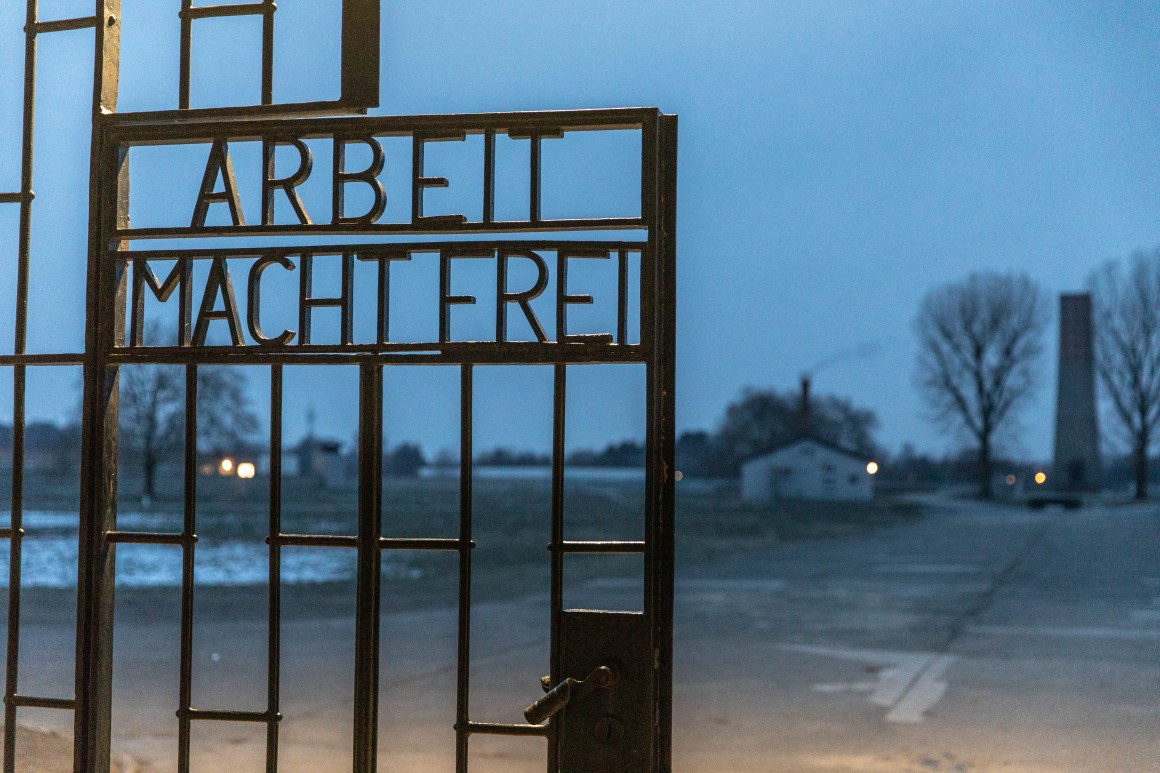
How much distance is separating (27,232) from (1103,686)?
9193 mm

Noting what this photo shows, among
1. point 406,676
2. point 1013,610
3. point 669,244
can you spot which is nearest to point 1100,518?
point 1013,610

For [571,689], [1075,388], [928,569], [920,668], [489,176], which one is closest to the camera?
[571,689]

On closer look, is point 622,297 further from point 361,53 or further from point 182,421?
point 182,421

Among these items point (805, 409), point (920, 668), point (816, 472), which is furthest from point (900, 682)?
point (816, 472)

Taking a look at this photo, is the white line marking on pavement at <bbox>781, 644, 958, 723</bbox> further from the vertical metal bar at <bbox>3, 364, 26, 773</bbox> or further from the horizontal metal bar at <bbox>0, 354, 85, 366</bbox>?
the horizontal metal bar at <bbox>0, 354, 85, 366</bbox>

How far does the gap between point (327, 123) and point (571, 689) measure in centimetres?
189

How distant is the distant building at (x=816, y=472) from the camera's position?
60781 mm

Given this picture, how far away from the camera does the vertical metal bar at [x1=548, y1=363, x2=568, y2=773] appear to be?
331cm

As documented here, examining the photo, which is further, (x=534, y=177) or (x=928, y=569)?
(x=928, y=569)

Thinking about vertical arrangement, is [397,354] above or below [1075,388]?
below

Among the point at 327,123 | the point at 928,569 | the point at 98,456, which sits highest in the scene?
the point at 327,123

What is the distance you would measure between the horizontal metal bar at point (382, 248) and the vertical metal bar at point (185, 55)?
0.49 metres

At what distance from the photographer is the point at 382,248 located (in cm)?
353

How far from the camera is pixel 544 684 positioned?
10.9 feet
